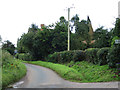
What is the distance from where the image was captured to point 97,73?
587 inches

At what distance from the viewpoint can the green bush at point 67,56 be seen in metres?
23.3

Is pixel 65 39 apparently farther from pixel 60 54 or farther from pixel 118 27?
pixel 118 27

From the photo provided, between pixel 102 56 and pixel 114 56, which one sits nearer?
pixel 114 56

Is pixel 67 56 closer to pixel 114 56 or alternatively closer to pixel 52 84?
pixel 114 56

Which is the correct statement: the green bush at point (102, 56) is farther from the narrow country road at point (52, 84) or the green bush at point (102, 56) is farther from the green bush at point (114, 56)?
the narrow country road at point (52, 84)

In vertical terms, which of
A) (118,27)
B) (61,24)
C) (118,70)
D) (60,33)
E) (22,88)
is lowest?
(22,88)

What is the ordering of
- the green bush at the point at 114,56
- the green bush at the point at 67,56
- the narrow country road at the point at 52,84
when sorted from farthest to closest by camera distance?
the green bush at the point at 67,56 → the green bush at the point at 114,56 → the narrow country road at the point at 52,84

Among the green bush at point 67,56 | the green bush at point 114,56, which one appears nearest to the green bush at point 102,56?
the green bush at point 114,56

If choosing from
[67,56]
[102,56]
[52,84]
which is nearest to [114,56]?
[102,56]

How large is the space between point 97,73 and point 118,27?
4.20m

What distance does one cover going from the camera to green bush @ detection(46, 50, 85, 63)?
76.6 feet

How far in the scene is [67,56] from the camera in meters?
26.2

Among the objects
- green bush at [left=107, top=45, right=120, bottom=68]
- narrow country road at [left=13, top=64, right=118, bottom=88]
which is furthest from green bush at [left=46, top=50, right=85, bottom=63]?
green bush at [left=107, top=45, right=120, bottom=68]

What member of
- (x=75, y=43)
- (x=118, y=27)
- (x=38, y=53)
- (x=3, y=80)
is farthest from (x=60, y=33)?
(x=3, y=80)
